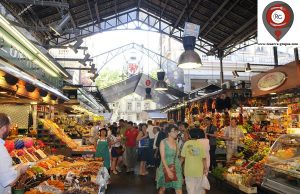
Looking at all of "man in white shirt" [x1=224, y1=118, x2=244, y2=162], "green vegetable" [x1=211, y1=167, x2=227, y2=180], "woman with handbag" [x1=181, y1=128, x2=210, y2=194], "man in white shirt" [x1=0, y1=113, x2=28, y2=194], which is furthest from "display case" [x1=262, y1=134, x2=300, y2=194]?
"man in white shirt" [x1=0, y1=113, x2=28, y2=194]

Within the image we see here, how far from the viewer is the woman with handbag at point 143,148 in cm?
1159

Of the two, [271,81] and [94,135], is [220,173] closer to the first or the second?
[271,81]

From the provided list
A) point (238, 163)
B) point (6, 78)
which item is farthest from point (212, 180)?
point (6, 78)

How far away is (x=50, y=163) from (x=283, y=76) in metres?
6.89

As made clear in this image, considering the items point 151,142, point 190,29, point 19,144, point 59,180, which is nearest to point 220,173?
point 151,142

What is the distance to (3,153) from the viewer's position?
3330 millimetres

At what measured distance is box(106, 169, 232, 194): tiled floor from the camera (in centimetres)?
847

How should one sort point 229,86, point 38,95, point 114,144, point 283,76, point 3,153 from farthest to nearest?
1. point 229,86
2. point 114,144
3. point 283,76
4. point 38,95
5. point 3,153

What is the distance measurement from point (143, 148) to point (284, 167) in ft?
20.8

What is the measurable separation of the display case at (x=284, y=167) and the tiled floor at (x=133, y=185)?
196 cm

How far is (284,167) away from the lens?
630cm

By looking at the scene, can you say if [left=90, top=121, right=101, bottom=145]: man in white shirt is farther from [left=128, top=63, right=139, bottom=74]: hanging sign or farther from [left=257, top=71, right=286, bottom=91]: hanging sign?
[left=128, top=63, right=139, bottom=74]: hanging sign

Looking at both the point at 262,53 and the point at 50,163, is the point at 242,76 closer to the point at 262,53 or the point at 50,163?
the point at 262,53

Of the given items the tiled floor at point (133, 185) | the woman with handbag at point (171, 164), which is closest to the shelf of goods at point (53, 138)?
the tiled floor at point (133, 185)
